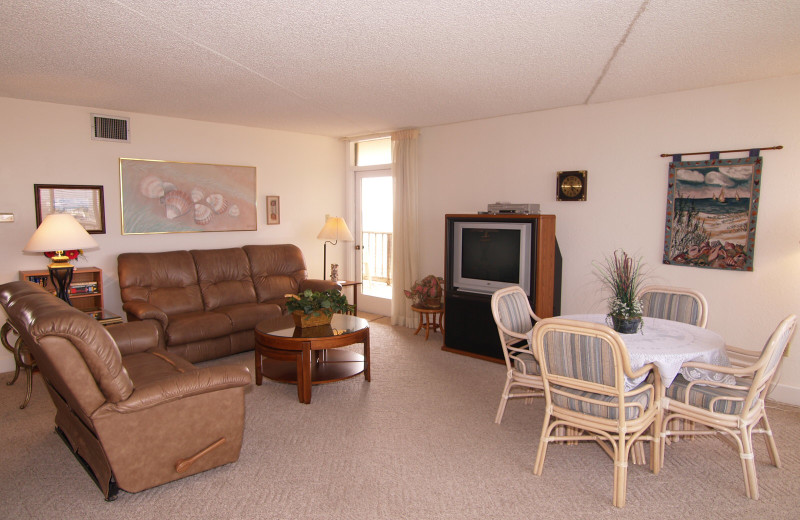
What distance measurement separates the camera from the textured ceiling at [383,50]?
7.97 ft

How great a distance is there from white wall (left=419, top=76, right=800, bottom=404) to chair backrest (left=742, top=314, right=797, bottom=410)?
5.22 ft

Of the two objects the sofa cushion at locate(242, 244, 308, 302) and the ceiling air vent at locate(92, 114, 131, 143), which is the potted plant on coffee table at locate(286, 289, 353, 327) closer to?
the sofa cushion at locate(242, 244, 308, 302)

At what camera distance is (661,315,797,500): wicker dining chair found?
7.75 ft

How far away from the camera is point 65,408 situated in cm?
278

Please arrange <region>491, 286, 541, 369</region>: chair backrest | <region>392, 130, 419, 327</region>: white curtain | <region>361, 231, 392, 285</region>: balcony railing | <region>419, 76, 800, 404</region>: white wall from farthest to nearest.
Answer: <region>361, 231, 392, 285</region>: balcony railing, <region>392, 130, 419, 327</region>: white curtain, <region>419, 76, 800, 404</region>: white wall, <region>491, 286, 541, 369</region>: chair backrest

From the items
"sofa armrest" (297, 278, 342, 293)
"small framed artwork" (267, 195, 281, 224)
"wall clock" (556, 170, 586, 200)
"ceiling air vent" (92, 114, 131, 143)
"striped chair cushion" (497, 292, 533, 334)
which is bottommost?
"sofa armrest" (297, 278, 342, 293)

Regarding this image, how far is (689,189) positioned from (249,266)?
4.47 meters

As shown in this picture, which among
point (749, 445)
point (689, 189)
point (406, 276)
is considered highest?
point (689, 189)

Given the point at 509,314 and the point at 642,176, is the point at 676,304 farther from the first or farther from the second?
the point at 642,176

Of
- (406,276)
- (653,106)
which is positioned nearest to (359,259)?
(406,276)

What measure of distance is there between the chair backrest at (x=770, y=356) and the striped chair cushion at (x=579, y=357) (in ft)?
2.25

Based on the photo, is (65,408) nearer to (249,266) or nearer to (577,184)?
(249,266)

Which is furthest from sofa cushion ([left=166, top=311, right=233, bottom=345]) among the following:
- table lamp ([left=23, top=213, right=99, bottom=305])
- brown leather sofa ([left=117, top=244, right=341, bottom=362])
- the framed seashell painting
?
the framed seashell painting

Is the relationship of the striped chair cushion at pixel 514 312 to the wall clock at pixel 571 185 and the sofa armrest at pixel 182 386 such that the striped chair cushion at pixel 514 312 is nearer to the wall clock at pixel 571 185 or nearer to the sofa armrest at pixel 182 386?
the wall clock at pixel 571 185
